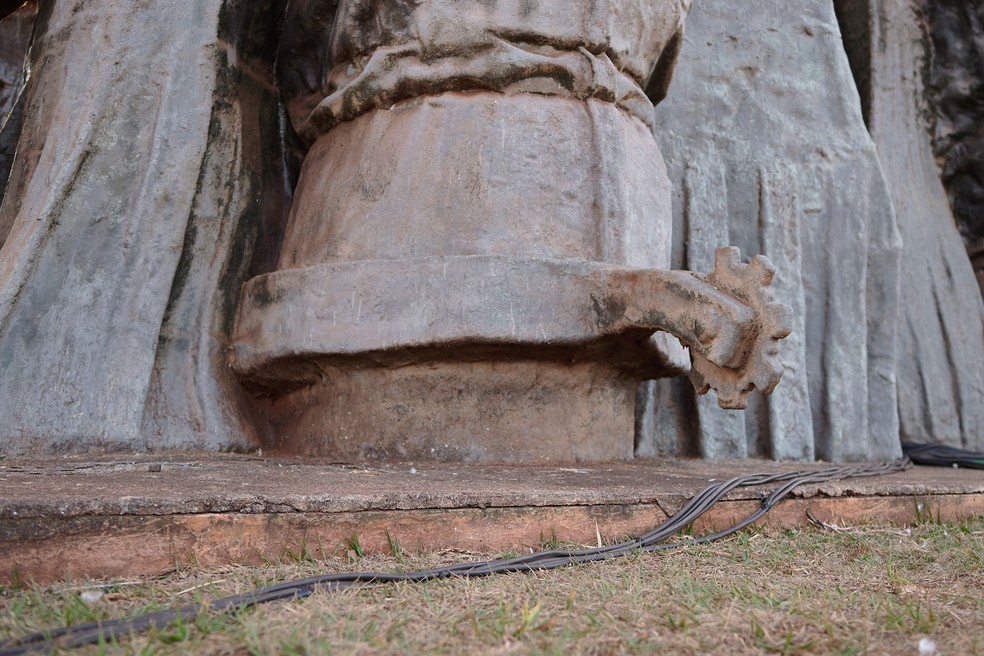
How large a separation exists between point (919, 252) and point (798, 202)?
88cm

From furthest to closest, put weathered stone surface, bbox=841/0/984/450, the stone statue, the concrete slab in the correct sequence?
weathered stone surface, bbox=841/0/984/450
the stone statue
the concrete slab

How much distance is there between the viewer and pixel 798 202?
3504mm

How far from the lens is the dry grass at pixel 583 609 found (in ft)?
3.67

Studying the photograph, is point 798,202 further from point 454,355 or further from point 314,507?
point 314,507

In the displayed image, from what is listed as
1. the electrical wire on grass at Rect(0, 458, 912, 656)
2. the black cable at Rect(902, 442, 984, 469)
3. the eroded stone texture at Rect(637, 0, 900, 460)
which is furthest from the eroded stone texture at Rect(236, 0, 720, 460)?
the black cable at Rect(902, 442, 984, 469)

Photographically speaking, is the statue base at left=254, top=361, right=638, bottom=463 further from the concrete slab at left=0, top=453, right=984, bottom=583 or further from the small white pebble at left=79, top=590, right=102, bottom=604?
the small white pebble at left=79, top=590, right=102, bottom=604

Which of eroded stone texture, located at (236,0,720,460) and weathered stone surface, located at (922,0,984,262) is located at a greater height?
weathered stone surface, located at (922,0,984,262)

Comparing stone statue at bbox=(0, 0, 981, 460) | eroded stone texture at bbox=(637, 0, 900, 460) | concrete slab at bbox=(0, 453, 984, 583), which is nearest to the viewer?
concrete slab at bbox=(0, 453, 984, 583)

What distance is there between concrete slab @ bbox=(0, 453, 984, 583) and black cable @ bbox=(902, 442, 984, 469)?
4.18 feet

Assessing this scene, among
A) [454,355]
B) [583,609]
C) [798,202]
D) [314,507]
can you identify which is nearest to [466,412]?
[454,355]

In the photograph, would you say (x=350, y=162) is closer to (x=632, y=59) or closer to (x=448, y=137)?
(x=448, y=137)

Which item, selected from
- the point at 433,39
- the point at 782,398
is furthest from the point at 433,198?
the point at 782,398

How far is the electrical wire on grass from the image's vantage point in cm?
109

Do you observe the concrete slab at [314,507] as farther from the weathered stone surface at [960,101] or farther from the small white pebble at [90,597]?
the weathered stone surface at [960,101]
